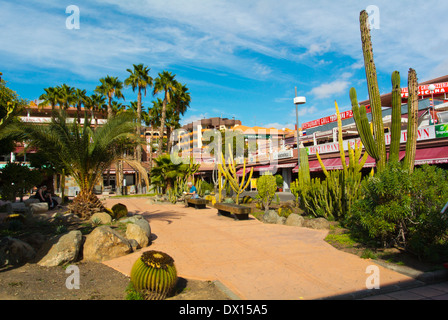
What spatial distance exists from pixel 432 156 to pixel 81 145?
1605cm

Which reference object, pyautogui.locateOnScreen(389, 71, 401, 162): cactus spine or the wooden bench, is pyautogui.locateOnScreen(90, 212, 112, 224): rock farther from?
pyautogui.locateOnScreen(389, 71, 401, 162): cactus spine

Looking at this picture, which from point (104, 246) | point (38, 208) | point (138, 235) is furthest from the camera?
point (38, 208)

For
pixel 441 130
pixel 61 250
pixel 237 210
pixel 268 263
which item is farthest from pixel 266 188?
pixel 441 130

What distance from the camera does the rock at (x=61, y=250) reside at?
5.48 metres

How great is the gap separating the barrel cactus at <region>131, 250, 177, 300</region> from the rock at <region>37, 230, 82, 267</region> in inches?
84.9

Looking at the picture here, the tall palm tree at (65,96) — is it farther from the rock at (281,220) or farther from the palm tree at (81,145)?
the rock at (281,220)

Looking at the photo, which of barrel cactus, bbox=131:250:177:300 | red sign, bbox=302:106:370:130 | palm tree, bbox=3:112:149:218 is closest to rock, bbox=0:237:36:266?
barrel cactus, bbox=131:250:177:300

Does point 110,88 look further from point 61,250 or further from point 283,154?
point 61,250

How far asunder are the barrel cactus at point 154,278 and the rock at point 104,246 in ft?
6.83

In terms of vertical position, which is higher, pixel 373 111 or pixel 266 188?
pixel 373 111

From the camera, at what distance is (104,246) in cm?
602

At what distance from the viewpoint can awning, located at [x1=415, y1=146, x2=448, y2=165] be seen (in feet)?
47.9
